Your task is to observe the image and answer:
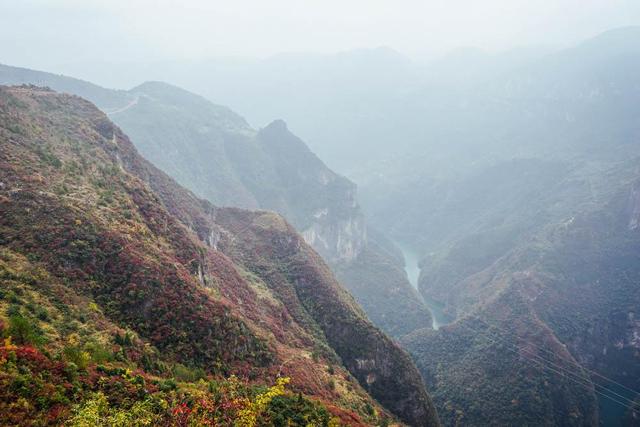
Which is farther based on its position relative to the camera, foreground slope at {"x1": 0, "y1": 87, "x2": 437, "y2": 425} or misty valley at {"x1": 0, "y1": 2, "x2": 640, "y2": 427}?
foreground slope at {"x1": 0, "y1": 87, "x2": 437, "y2": 425}

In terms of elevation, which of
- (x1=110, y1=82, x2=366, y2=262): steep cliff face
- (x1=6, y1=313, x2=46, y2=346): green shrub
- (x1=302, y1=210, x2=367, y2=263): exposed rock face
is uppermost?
(x1=110, y1=82, x2=366, y2=262): steep cliff face

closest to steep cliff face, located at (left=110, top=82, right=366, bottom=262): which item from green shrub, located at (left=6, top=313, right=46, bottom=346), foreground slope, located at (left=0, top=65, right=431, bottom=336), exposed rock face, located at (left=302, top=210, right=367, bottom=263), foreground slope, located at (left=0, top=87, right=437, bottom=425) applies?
exposed rock face, located at (left=302, top=210, right=367, bottom=263)

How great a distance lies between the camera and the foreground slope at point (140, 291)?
2933 centimetres

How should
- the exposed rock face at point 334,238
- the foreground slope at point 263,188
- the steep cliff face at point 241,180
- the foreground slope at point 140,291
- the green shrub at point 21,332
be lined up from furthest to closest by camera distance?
1. the exposed rock face at point 334,238
2. the steep cliff face at point 241,180
3. the foreground slope at point 263,188
4. the foreground slope at point 140,291
5. the green shrub at point 21,332

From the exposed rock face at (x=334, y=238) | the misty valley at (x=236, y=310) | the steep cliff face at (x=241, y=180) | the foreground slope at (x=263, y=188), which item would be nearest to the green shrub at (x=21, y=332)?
the misty valley at (x=236, y=310)

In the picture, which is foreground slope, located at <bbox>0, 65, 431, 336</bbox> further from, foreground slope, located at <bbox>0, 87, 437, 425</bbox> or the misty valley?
foreground slope, located at <bbox>0, 87, 437, 425</bbox>

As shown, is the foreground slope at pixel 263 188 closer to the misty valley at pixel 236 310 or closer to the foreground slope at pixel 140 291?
the misty valley at pixel 236 310

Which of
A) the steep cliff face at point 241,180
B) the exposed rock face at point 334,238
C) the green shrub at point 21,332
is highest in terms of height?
the steep cliff face at point 241,180

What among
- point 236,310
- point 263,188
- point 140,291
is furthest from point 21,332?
point 263,188

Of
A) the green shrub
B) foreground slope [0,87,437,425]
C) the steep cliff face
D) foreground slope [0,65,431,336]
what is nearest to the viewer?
the green shrub

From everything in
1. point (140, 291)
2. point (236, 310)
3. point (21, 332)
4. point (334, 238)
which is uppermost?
point (21, 332)

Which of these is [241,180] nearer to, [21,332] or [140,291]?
[140,291]

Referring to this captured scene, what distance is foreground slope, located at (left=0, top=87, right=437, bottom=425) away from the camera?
2933 centimetres

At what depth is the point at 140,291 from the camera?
34438 millimetres
